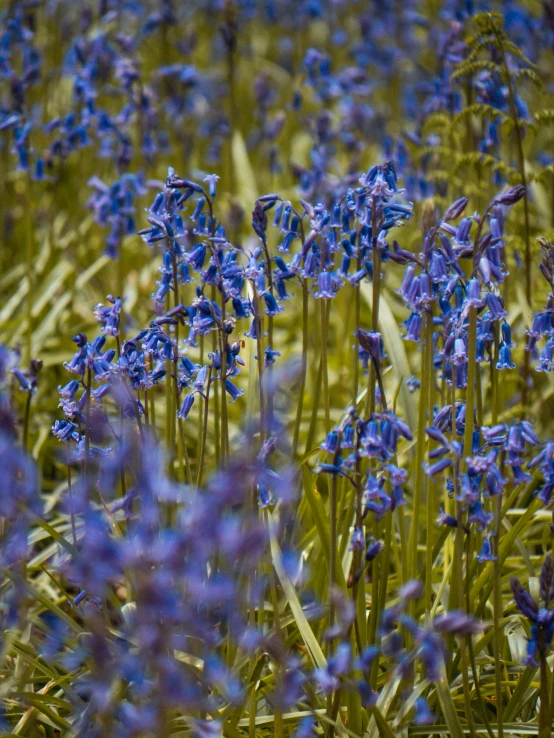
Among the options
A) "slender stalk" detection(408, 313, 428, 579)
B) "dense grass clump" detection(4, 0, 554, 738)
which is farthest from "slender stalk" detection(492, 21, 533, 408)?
"slender stalk" detection(408, 313, 428, 579)

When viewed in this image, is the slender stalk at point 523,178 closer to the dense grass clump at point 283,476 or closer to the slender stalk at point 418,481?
the dense grass clump at point 283,476

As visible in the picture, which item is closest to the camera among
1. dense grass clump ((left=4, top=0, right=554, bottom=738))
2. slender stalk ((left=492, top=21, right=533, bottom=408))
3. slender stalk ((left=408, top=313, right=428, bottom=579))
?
dense grass clump ((left=4, top=0, right=554, bottom=738))

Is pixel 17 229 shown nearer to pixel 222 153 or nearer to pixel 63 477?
pixel 222 153

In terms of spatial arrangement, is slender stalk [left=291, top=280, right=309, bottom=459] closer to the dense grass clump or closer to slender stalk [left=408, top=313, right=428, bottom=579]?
the dense grass clump

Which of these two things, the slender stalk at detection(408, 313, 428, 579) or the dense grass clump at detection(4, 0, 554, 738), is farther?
the slender stalk at detection(408, 313, 428, 579)

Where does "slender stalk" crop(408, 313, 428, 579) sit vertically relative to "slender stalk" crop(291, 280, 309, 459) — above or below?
below

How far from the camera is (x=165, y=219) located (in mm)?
2918

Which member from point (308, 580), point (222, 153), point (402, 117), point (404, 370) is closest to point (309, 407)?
point (404, 370)

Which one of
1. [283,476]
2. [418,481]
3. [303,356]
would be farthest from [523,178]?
[283,476]

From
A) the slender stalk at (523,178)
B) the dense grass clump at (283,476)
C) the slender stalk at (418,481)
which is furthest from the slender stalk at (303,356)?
the slender stalk at (523,178)

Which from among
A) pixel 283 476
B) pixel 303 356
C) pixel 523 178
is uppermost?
pixel 523 178

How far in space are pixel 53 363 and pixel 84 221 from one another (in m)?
2.27

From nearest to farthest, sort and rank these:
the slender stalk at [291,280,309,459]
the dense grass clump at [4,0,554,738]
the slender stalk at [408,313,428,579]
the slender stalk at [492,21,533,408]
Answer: the dense grass clump at [4,0,554,738]
the slender stalk at [408,313,428,579]
the slender stalk at [291,280,309,459]
the slender stalk at [492,21,533,408]

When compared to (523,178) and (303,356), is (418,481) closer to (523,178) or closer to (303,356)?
(303,356)
